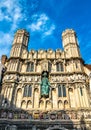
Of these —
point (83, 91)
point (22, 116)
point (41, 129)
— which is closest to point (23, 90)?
point (22, 116)

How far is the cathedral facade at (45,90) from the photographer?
17.1m

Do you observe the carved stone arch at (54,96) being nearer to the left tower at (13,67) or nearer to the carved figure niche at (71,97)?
the carved figure niche at (71,97)

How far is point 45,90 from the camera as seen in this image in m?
19.9

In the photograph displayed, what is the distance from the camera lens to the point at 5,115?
17.6 m

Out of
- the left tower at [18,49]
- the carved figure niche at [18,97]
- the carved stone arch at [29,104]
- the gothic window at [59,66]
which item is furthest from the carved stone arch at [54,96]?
the left tower at [18,49]

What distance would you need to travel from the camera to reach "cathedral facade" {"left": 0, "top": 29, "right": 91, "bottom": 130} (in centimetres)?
1714

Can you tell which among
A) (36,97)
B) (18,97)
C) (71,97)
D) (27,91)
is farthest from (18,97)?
(71,97)

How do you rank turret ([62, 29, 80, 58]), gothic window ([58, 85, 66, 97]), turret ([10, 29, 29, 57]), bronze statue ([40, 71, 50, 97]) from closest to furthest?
1. bronze statue ([40, 71, 50, 97])
2. gothic window ([58, 85, 66, 97])
3. turret ([62, 29, 80, 58])
4. turret ([10, 29, 29, 57])

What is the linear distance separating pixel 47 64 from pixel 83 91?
567cm

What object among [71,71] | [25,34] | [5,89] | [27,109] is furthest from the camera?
[25,34]

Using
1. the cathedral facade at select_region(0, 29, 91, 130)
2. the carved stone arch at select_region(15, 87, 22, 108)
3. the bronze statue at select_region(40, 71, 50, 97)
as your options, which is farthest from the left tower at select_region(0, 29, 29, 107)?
the bronze statue at select_region(40, 71, 50, 97)

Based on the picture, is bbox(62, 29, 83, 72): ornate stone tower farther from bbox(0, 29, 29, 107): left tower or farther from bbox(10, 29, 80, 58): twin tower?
bbox(0, 29, 29, 107): left tower

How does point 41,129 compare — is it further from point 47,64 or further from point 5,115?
point 47,64

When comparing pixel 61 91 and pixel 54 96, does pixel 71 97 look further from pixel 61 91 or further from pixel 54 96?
pixel 54 96
